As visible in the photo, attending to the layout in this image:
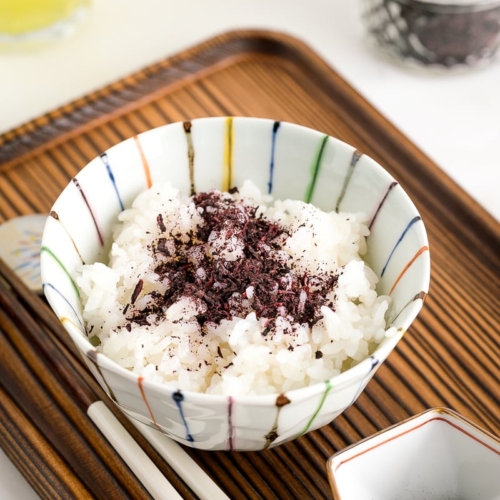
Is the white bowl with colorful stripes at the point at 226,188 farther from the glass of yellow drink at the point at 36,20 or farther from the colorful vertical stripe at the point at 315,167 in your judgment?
the glass of yellow drink at the point at 36,20

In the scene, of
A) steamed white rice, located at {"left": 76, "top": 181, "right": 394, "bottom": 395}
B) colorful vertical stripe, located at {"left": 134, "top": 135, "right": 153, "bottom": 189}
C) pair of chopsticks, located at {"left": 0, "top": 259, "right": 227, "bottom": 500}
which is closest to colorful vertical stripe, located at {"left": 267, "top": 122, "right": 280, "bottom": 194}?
steamed white rice, located at {"left": 76, "top": 181, "right": 394, "bottom": 395}

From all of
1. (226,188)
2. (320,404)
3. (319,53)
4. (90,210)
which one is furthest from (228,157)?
(319,53)

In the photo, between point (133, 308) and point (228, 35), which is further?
point (228, 35)

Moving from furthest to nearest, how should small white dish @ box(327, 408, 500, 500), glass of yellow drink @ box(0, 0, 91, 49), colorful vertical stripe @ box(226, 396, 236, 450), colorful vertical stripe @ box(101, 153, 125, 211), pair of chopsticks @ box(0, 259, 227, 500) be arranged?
glass of yellow drink @ box(0, 0, 91, 49)
colorful vertical stripe @ box(101, 153, 125, 211)
pair of chopsticks @ box(0, 259, 227, 500)
small white dish @ box(327, 408, 500, 500)
colorful vertical stripe @ box(226, 396, 236, 450)

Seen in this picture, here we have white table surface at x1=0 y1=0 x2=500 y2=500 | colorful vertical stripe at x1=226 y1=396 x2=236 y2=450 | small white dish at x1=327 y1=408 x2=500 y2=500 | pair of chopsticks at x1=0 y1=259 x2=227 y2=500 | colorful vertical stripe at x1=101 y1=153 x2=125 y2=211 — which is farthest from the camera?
white table surface at x1=0 y1=0 x2=500 y2=500

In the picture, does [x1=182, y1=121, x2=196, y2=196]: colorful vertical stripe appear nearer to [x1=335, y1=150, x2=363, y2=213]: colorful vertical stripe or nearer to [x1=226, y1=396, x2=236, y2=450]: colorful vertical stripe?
[x1=335, y1=150, x2=363, y2=213]: colorful vertical stripe

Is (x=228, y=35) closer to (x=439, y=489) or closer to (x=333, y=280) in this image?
(x=333, y=280)

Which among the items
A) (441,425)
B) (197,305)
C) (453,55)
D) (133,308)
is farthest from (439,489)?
(453,55)
